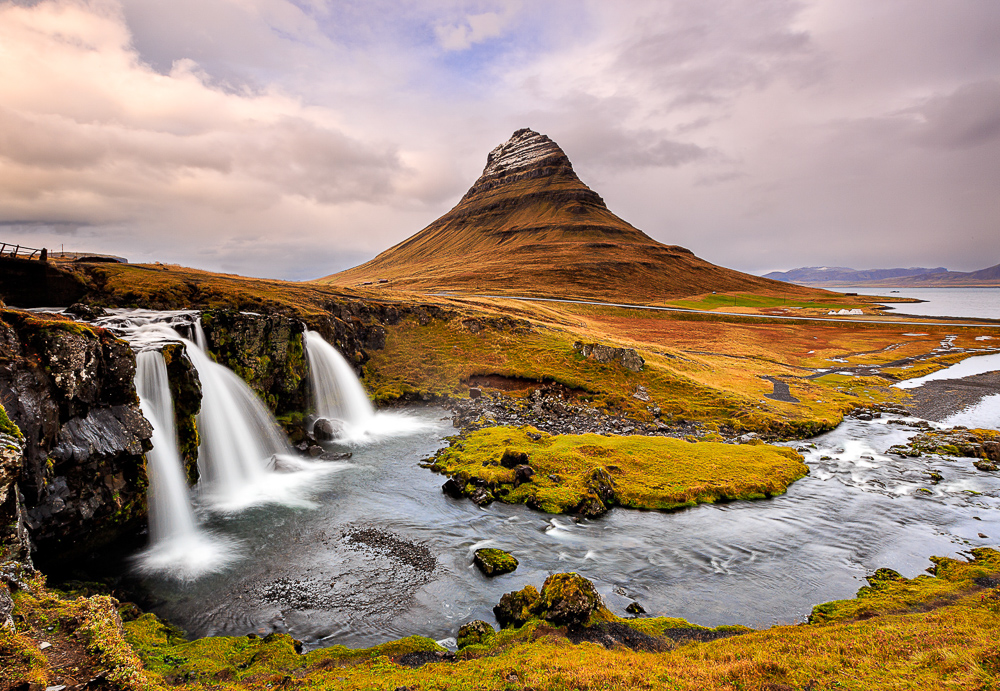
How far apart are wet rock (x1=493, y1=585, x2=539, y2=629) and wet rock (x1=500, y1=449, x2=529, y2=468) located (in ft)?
39.4

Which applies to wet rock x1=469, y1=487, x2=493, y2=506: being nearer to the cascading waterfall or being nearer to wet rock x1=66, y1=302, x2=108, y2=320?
the cascading waterfall

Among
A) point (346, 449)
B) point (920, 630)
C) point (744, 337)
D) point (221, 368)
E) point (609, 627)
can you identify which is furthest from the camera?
point (744, 337)

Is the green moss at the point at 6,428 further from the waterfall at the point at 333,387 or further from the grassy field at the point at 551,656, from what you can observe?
the waterfall at the point at 333,387

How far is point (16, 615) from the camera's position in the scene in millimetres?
9680

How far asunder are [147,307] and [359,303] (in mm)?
22736

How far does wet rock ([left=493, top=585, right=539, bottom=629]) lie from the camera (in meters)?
14.1

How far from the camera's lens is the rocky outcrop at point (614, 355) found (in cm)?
4781

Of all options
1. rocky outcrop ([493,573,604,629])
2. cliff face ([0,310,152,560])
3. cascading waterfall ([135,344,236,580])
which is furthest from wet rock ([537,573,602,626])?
cliff face ([0,310,152,560])

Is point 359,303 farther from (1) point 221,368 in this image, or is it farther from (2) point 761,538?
(2) point 761,538

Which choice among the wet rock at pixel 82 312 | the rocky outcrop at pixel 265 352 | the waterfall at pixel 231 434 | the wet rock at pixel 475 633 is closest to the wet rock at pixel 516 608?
the wet rock at pixel 475 633

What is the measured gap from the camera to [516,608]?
14391 millimetres

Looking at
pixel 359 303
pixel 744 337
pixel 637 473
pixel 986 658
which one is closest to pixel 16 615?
pixel 986 658

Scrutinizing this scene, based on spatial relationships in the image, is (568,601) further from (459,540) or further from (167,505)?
(167,505)

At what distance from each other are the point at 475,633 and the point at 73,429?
1723 cm
